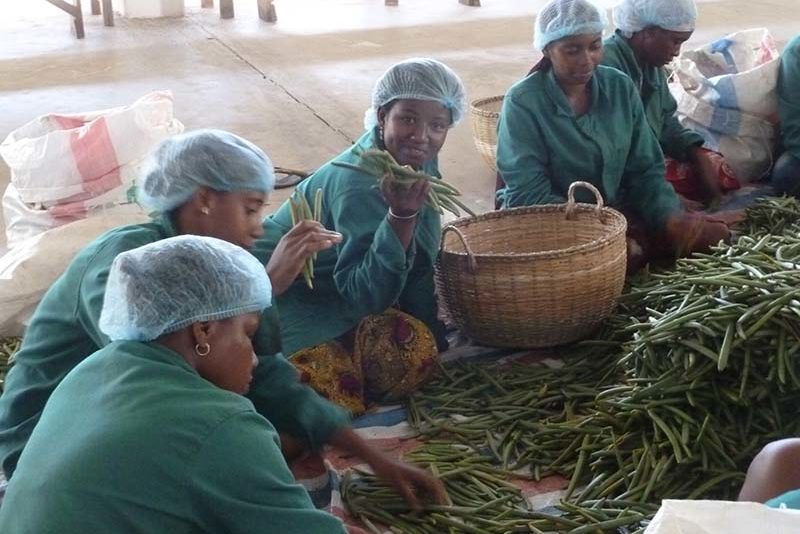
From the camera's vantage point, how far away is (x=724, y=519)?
5.47 ft

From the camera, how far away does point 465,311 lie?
12.3 ft

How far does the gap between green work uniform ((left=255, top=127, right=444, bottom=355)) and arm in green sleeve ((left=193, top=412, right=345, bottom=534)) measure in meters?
1.48

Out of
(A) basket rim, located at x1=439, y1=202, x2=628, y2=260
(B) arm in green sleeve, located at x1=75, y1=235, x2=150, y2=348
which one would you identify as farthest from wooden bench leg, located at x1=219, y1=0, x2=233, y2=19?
A: (B) arm in green sleeve, located at x1=75, y1=235, x2=150, y2=348

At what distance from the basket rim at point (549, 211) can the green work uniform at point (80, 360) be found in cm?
107

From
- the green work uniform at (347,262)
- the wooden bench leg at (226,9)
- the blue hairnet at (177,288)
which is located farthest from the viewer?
the wooden bench leg at (226,9)

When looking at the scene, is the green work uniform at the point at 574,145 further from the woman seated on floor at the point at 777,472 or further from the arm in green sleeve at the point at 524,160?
the woman seated on floor at the point at 777,472

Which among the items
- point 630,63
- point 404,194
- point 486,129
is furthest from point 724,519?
point 486,129

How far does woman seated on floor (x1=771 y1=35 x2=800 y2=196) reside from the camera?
4957 millimetres

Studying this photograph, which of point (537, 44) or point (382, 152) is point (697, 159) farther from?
point (382, 152)

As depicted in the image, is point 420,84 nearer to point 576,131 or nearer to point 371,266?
point 371,266

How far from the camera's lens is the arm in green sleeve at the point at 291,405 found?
2691 millimetres

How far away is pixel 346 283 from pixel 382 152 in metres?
0.42

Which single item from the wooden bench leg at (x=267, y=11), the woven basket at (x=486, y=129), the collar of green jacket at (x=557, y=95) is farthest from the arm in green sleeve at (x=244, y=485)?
the wooden bench leg at (x=267, y=11)

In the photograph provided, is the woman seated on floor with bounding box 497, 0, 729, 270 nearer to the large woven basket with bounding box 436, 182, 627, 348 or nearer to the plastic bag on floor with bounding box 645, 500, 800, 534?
the large woven basket with bounding box 436, 182, 627, 348
